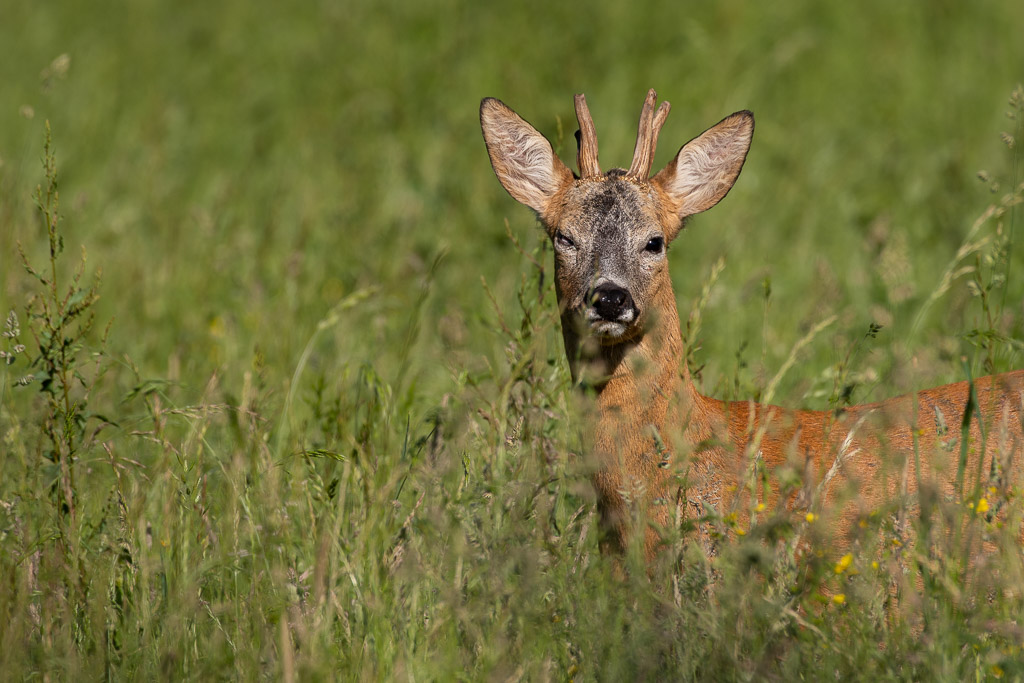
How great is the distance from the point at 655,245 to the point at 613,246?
0.18m

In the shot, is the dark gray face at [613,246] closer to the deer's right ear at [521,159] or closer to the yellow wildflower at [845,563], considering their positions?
the deer's right ear at [521,159]

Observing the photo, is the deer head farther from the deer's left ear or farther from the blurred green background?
the blurred green background

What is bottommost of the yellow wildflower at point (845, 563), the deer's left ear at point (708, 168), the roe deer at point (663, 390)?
the yellow wildflower at point (845, 563)

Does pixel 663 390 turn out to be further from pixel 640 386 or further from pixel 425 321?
pixel 425 321

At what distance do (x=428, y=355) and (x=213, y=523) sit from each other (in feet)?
7.24

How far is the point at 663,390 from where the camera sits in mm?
4039

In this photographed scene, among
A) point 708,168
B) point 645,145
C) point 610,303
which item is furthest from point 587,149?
point 610,303

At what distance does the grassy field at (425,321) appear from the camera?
2881mm

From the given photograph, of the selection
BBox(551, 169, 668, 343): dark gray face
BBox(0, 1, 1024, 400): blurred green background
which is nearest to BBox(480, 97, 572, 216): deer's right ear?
BBox(551, 169, 668, 343): dark gray face

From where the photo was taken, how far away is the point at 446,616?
2848 mm

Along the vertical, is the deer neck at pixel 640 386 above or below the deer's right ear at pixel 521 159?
below

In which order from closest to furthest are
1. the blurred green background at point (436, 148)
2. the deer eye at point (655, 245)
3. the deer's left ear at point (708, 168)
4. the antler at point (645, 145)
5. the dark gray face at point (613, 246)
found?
the dark gray face at point (613, 246), the deer eye at point (655, 245), the antler at point (645, 145), the deer's left ear at point (708, 168), the blurred green background at point (436, 148)

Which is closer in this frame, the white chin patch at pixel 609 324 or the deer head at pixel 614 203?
the white chin patch at pixel 609 324

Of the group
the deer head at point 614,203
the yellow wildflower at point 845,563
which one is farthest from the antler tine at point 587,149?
the yellow wildflower at point 845,563
